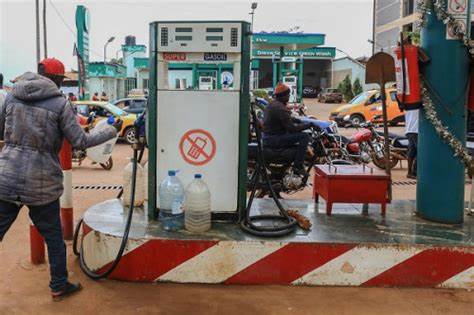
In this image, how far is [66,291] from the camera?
4.27 meters

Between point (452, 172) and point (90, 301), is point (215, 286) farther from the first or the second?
point (452, 172)

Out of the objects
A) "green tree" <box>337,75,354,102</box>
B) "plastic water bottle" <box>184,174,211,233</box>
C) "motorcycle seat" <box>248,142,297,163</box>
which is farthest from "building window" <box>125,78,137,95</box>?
"plastic water bottle" <box>184,174,211,233</box>

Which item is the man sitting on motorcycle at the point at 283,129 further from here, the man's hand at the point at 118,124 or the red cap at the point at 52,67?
the red cap at the point at 52,67

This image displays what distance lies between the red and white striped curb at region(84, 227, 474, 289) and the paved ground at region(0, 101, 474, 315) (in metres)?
0.08

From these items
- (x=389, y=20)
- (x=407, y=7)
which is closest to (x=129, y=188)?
(x=407, y=7)

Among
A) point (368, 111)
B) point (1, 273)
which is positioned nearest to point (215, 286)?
point (1, 273)

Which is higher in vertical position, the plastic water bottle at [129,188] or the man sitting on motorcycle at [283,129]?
the man sitting on motorcycle at [283,129]

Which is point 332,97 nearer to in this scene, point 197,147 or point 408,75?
point 408,75

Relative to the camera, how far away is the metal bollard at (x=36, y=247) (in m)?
4.93

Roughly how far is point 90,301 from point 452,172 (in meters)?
3.45

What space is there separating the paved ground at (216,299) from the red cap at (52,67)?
175 centimetres

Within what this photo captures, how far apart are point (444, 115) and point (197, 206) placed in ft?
8.13

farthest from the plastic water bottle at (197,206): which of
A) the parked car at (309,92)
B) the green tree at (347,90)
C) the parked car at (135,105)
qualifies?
the parked car at (309,92)

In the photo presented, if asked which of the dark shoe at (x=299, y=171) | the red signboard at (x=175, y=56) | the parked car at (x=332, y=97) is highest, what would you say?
the parked car at (x=332, y=97)
